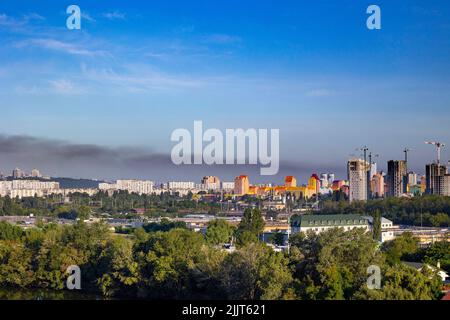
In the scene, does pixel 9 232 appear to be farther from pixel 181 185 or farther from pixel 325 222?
pixel 181 185

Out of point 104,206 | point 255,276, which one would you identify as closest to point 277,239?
point 255,276

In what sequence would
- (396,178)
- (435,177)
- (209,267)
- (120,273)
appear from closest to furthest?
(209,267)
(120,273)
(435,177)
(396,178)

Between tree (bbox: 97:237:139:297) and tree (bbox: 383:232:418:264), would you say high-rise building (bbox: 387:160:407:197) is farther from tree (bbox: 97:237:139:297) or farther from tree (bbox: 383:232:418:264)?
tree (bbox: 97:237:139:297)

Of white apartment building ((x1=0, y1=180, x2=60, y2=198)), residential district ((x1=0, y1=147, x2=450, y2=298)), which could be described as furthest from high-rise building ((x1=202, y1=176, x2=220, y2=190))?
white apartment building ((x1=0, y1=180, x2=60, y2=198))

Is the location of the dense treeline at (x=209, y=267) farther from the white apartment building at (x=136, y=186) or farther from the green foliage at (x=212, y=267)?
the white apartment building at (x=136, y=186)

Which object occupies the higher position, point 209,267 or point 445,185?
point 445,185
